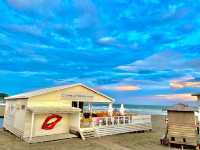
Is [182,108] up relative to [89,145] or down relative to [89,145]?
up

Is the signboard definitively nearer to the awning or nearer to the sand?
the awning

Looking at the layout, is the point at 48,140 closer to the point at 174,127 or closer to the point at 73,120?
the point at 73,120

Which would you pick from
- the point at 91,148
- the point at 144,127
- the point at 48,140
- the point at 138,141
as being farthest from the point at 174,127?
the point at 48,140

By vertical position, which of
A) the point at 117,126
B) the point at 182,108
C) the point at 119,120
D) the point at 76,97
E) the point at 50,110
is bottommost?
the point at 117,126

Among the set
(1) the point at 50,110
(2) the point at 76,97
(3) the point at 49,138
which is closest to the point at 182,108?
(2) the point at 76,97

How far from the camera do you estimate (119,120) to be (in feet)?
67.9

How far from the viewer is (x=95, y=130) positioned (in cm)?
1852

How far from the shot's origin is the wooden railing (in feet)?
62.2

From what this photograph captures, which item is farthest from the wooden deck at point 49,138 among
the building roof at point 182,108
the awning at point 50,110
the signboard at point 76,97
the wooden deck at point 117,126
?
the building roof at point 182,108

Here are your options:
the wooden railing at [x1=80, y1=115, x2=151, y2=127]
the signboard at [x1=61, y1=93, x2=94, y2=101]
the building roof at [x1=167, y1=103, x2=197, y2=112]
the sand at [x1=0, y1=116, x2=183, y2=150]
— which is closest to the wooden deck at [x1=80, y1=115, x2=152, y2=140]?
the wooden railing at [x1=80, y1=115, x2=151, y2=127]

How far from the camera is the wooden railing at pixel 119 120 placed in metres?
19.0

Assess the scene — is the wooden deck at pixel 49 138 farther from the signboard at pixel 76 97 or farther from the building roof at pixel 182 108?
the building roof at pixel 182 108

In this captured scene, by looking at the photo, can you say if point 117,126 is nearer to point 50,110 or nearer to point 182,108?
point 50,110

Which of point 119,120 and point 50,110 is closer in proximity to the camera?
point 50,110
